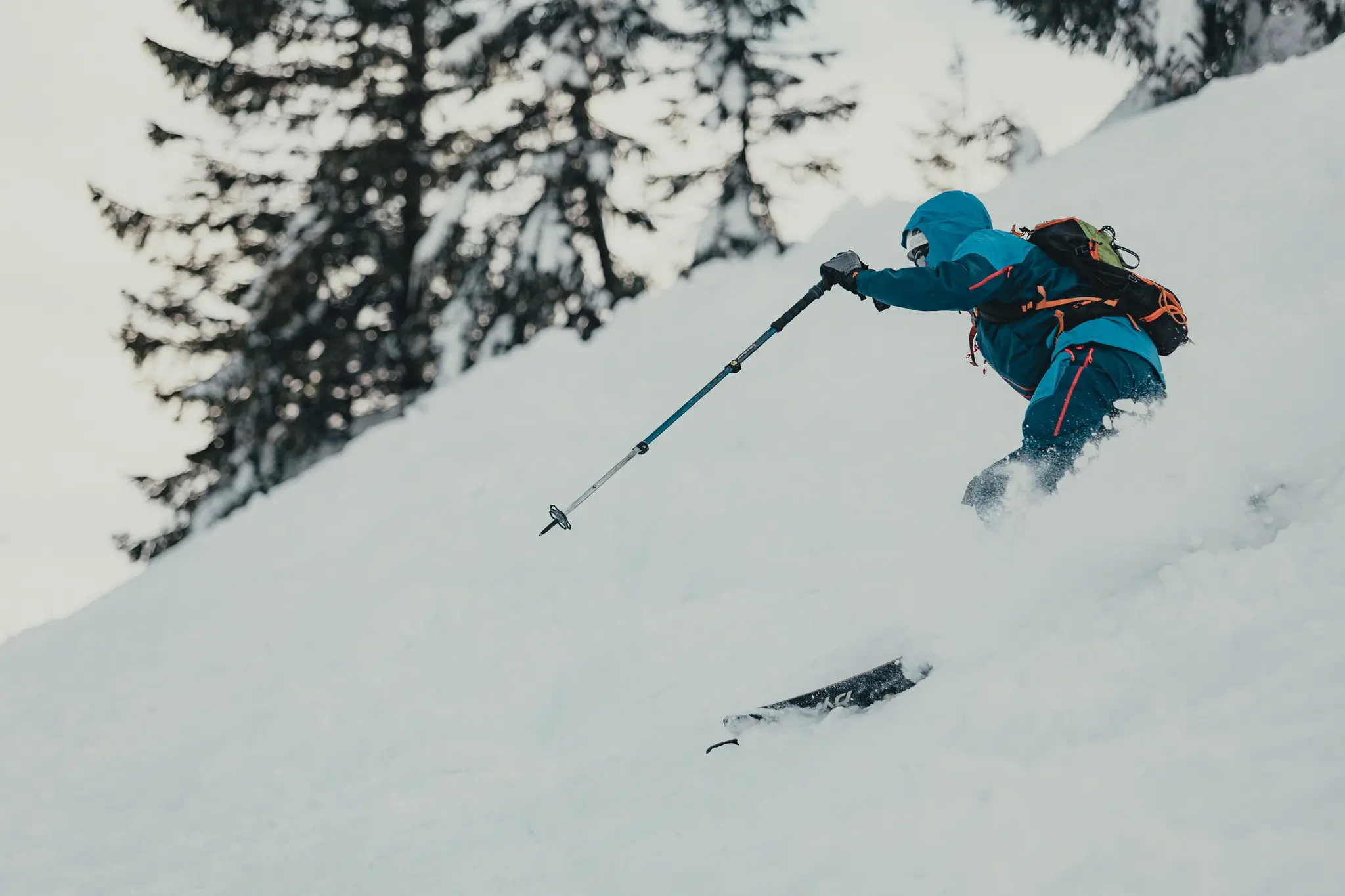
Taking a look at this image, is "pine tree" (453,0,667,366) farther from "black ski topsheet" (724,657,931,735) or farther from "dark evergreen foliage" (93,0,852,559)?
"black ski topsheet" (724,657,931,735)

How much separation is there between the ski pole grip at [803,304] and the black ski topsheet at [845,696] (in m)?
1.74

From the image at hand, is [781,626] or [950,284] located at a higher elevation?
[950,284]

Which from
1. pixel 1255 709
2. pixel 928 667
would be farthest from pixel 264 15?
pixel 1255 709

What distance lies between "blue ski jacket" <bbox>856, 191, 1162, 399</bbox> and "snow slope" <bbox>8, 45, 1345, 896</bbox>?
443mm

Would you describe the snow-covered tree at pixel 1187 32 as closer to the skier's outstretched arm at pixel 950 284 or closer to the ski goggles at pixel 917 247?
the ski goggles at pixel 917 247

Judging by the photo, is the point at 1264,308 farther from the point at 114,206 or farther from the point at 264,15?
the point at 114,206

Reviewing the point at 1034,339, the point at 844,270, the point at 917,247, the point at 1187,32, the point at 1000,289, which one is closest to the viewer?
the point at 1000,289

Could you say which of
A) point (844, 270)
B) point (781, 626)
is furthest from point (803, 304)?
point (781, 626)

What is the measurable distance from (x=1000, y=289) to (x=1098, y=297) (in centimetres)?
41

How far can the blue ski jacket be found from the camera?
4.12m

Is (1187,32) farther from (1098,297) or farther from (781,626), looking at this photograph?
(781,626)

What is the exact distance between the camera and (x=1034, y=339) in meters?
4.30

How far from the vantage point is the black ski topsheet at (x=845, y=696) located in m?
3.77

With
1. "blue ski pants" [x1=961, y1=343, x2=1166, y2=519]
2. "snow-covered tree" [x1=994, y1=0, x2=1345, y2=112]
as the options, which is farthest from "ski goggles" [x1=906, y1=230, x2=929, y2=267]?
"snow-covered tree" [x1=994, y1=0, x2=1345, y2=112]
